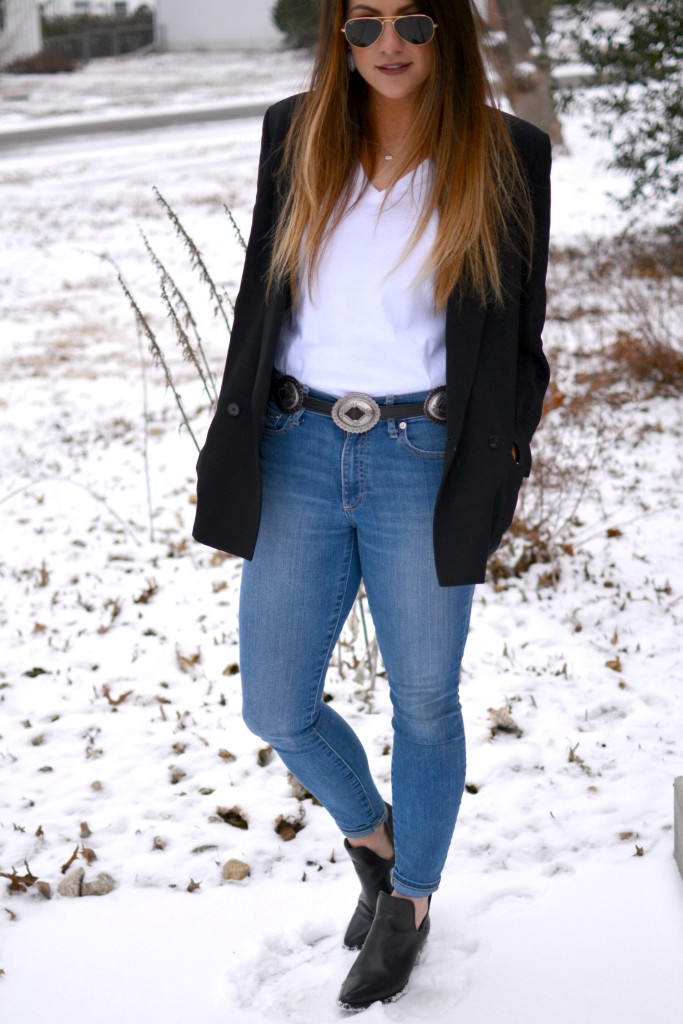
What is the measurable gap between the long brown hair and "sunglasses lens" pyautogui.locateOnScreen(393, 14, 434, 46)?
0.04 meters

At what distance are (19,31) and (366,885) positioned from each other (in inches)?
1687

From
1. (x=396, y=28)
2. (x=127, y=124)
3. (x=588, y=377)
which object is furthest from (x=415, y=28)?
(x=127, y=124)

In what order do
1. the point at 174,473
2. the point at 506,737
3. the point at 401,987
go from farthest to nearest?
1. the point at 174,473
2. the point at 506,737
3. the point at 401,987

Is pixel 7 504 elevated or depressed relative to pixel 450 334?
depressed

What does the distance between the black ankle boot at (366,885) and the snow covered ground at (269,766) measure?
7 centimetres

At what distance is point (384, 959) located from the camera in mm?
2209

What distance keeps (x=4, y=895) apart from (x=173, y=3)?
48352 millimetres

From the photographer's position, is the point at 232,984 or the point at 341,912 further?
the point at 341,912

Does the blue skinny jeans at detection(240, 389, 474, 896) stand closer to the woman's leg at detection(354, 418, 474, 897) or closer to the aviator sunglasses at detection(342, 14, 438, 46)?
the woman's leg at detection(354, 418, 474, 897)

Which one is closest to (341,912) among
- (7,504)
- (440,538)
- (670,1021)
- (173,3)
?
(670,1021)

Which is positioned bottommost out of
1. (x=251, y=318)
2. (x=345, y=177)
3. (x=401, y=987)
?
(x=401, y=987)

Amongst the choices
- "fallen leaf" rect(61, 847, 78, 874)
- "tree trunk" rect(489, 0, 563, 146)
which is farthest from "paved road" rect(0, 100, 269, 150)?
"fallen leaf" rect(61, 847, 78, 874)

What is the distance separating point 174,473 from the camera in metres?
5.72

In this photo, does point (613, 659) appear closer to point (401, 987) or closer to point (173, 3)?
point (401, 987)
